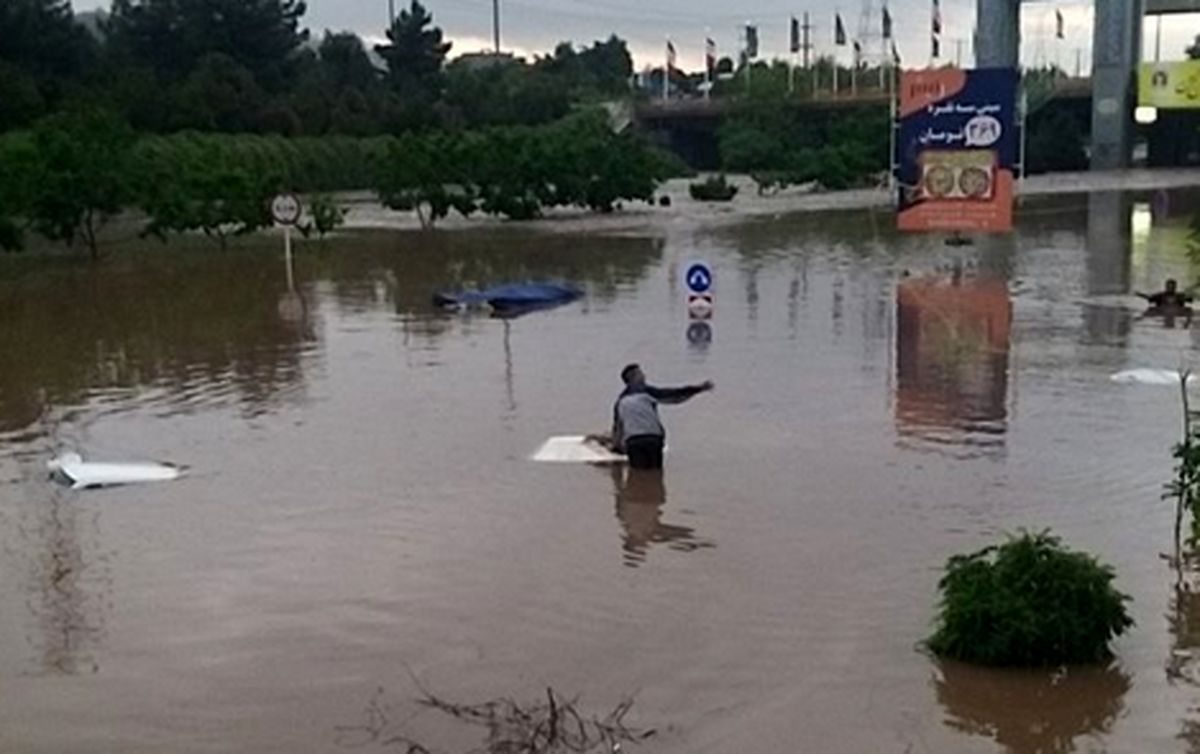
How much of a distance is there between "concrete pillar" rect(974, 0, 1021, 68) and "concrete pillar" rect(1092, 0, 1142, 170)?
467cm

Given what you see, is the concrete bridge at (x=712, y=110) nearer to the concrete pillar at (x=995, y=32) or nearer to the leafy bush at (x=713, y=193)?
the concrete pillar at (x=995, y=32)

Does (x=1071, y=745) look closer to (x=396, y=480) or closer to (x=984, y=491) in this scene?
(x=984, y=491)

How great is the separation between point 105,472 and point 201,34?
61.1 m

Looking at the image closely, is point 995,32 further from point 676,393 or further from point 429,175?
point 676,393

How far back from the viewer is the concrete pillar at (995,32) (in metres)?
69.4

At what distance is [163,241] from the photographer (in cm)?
4091

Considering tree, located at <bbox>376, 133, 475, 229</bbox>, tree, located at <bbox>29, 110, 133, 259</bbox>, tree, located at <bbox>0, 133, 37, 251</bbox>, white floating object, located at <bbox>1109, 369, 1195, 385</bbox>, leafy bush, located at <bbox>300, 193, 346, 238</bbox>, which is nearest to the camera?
white floating object, located at <bbox>1109, 369, 1195, 385</bbox>

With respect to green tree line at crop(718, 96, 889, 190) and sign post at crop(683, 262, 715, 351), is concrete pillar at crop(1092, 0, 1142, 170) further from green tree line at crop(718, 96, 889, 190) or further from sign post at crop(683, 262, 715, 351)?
sign post at crop(683, 262, 715, 351)

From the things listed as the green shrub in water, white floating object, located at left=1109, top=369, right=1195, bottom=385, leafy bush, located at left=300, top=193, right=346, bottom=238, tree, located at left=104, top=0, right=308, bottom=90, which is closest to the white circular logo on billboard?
white floating object, located at left=1109, top=369, right=1195, bottom=385

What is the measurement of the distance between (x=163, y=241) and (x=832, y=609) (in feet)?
110

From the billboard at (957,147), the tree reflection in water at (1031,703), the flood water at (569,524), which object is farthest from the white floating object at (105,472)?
the billboard at (957,147)

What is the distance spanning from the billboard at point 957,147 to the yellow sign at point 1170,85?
133 feet

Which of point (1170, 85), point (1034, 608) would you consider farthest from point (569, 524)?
point (1170, 85)

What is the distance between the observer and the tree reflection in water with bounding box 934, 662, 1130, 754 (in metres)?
8.23
